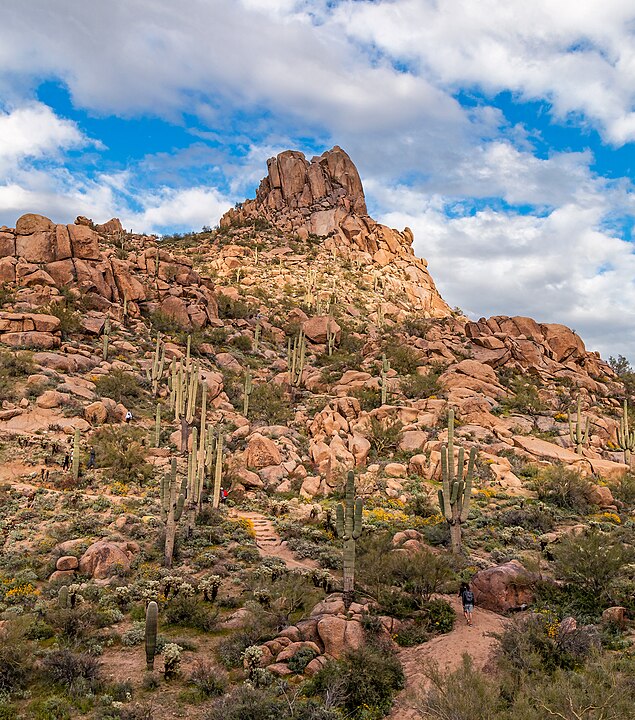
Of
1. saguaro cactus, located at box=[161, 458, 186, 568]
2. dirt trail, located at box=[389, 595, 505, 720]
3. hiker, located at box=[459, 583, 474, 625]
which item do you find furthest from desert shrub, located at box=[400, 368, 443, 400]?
hiker, located at box=[459, 583, 474, 625]

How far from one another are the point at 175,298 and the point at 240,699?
33.8 m

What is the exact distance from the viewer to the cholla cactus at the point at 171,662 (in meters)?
8.19

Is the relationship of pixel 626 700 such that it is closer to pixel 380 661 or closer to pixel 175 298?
pixel 380 661

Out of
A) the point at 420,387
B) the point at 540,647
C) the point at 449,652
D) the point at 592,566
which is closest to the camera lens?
the point at 540,647

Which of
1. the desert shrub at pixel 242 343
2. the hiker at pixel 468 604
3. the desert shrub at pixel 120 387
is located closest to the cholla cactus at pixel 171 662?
the hiker at pixel 468 604

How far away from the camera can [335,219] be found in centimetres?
6322

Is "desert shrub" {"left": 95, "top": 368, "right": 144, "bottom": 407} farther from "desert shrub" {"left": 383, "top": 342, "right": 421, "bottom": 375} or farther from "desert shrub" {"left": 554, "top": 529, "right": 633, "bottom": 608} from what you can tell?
"desert shrub" {"left": 554, "top": 529, "right": 633, "bottom": 608}


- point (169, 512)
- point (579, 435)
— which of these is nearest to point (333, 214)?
point (579, 435)

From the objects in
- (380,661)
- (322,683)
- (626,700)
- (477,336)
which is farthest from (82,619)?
(477,336)

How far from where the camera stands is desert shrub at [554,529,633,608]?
10.4m

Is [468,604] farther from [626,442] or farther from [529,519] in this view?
[626,442]

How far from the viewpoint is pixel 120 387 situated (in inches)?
1017

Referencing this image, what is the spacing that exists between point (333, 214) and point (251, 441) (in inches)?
1854

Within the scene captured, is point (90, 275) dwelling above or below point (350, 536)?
above
